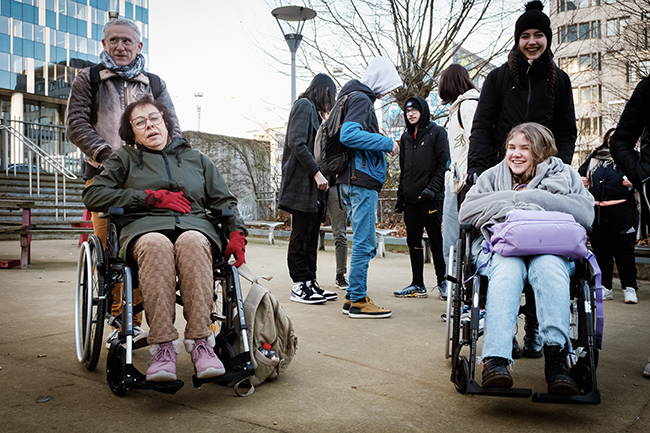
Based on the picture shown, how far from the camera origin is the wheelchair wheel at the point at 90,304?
277 centimetres

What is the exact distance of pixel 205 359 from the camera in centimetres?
250

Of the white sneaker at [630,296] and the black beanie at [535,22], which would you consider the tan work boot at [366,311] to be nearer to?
the black beanie at [535,22]

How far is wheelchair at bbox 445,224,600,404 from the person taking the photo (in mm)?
2285

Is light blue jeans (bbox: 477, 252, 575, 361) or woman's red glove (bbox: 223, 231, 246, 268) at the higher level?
woman's red glove (bbox: 223, 231, 246, 268)

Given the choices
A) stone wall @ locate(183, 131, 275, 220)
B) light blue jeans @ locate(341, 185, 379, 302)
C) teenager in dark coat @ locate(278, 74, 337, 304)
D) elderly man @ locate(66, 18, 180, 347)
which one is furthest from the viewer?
stone wall @ locate(183, 131, 275, 220)

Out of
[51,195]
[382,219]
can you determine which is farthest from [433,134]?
[51,195]

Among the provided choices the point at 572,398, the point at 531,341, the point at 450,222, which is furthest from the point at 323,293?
the point at 572,398

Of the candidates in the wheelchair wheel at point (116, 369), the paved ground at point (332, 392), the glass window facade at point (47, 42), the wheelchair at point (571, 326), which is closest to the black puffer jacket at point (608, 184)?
the paved ground at point (332, 392)

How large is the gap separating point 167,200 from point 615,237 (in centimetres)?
467

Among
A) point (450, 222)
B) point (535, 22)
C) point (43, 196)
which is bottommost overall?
point (450, 222)

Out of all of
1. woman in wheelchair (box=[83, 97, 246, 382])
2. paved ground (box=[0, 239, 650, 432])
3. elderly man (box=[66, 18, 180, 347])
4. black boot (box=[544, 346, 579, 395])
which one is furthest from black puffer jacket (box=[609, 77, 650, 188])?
elderly man (box=[66, 18, 180, 347])

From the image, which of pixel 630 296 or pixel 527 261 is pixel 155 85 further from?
pixel 630 296

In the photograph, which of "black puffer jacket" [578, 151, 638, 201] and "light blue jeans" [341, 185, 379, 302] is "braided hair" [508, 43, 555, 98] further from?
"black puffer jacket" [578, 151, 638, 201]

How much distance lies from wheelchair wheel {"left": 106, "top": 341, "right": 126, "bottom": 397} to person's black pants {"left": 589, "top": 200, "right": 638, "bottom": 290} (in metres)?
4.73
